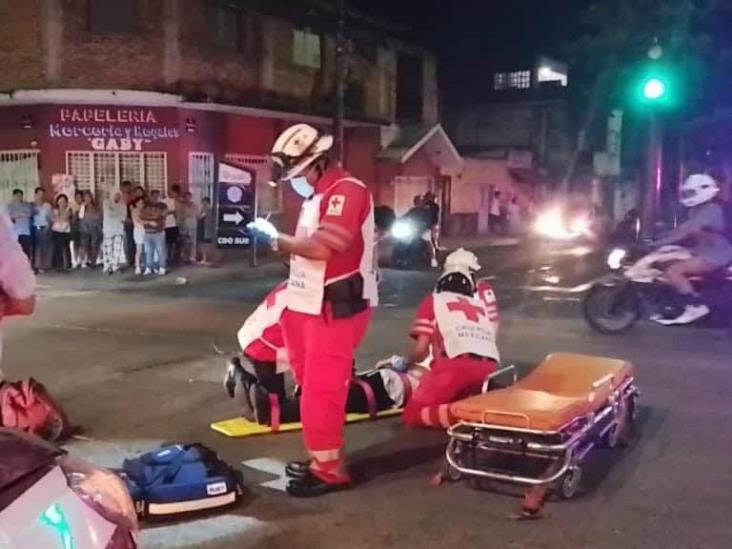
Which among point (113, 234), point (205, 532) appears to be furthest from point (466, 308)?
point (113, 234)

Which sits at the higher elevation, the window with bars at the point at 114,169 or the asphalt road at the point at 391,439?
the window with bars at the point at 114,169

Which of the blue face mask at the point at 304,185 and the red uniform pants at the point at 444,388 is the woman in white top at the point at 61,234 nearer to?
the red uniform pants at the point at 444,388

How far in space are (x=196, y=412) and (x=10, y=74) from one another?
1697cm

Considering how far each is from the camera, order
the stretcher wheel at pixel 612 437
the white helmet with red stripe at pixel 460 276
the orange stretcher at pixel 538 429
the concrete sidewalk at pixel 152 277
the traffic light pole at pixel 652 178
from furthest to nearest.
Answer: the concrete sidewalk at pixel 152 277, the traffic light pole at pixel 652 178, the white helmet with red stripe at pixel 460 276, the stretcher wheel at pixel 612 437, the orange stretcher at pixel 538 429

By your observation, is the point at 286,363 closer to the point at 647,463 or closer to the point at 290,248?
the point at 290,248

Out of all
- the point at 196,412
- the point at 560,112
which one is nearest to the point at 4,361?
the point at 196,412

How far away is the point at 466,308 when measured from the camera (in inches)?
279

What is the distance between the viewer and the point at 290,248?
216 inches

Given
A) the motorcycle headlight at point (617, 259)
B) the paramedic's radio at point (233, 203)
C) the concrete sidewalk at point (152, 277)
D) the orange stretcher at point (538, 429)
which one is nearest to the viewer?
the orange stretcher at point (538, 429)

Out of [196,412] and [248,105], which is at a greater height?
[248,105]

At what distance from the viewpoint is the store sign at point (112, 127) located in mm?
22000

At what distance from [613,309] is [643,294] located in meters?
0.40

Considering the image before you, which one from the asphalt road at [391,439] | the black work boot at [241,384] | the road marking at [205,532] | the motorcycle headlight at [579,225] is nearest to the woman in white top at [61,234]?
the asphalt road at [391,439]

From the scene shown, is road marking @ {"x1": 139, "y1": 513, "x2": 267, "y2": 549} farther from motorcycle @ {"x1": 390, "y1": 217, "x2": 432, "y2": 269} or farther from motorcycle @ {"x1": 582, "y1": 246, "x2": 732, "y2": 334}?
motorcycle @ {"x1": 390, "y1": 217, "x2": 432, "y2": 269}
